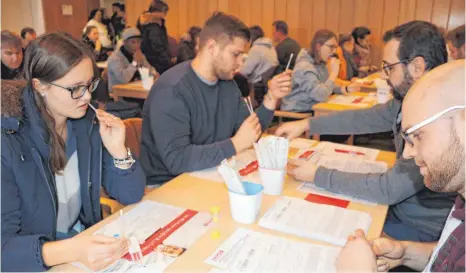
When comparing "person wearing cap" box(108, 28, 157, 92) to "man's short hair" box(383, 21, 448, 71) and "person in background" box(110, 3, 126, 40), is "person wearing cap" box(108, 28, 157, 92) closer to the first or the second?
"man's short hair" box(383, 21, 448, 71)

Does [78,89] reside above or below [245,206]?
above

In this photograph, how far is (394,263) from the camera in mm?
1252

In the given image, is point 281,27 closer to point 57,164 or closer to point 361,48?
point 361,48

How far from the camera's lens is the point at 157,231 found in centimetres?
122

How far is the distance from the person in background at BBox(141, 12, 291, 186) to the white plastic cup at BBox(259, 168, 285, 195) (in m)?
0.28

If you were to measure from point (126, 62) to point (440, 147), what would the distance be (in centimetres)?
403

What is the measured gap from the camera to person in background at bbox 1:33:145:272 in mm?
1060

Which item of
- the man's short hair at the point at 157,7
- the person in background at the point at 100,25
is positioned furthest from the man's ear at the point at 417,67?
the person in background at the point at 100,25

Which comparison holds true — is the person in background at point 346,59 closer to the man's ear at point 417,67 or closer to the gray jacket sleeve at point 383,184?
the man's ear at point 417,67

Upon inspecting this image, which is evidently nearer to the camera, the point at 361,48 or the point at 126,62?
the point at 126,62

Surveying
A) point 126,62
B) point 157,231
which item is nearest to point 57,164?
point 157,231

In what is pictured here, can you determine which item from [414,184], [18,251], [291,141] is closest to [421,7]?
[291,141]

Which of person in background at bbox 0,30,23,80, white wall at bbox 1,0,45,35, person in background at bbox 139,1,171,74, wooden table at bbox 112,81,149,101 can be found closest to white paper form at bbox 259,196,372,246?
wooden table at bbox 112,81,149,101

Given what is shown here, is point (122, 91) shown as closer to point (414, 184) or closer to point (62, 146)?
point (62, 146)
